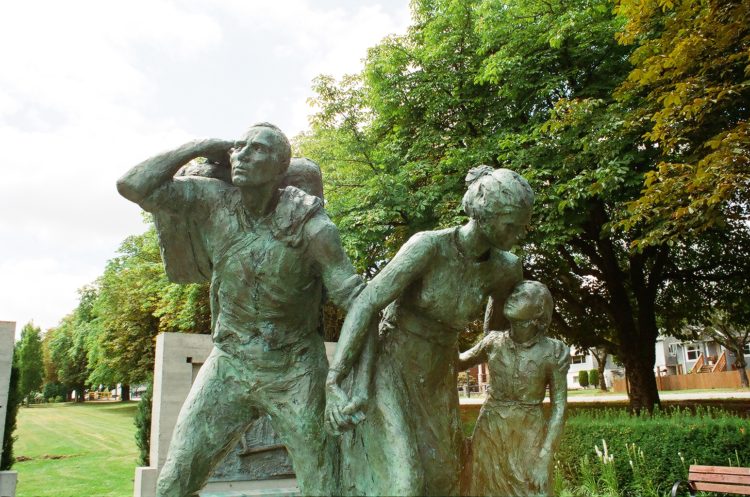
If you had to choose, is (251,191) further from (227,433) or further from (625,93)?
(625,93)

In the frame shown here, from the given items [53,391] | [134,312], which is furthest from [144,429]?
[53,391]

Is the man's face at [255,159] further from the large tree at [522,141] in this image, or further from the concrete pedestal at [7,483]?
the large tree at [522,141]

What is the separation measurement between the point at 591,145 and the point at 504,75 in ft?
9.26

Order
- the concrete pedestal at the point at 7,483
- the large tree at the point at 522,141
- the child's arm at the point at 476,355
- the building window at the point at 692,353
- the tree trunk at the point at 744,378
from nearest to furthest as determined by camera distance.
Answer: the child's arm at the point at 476,355 < the concrete pedestal at the point at 7,483 < the large tree at the point at 522,141 < the tree trunk at the point at 744,378 < the building window at the point at 692,353

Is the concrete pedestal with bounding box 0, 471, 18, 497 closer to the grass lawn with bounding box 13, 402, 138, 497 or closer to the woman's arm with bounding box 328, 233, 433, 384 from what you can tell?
the grass lawn with bounding box 13, 402, 138, 497

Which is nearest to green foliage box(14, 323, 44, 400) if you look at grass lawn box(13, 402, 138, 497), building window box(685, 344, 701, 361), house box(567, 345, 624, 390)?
grass lawn box(13, 402, 138, 497)

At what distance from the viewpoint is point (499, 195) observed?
8.51 feet

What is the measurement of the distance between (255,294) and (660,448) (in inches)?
307

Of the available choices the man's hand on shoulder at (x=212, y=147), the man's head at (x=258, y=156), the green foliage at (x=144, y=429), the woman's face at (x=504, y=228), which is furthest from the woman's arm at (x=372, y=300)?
the green foliage at (x=144, y=429)

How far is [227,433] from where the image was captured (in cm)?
281

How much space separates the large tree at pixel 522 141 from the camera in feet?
37.2

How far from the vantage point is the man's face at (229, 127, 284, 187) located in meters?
2.76

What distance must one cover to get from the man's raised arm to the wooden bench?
22.0ft

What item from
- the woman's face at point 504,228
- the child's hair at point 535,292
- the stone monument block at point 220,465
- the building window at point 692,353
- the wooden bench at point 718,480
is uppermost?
the building window at point 692,353
